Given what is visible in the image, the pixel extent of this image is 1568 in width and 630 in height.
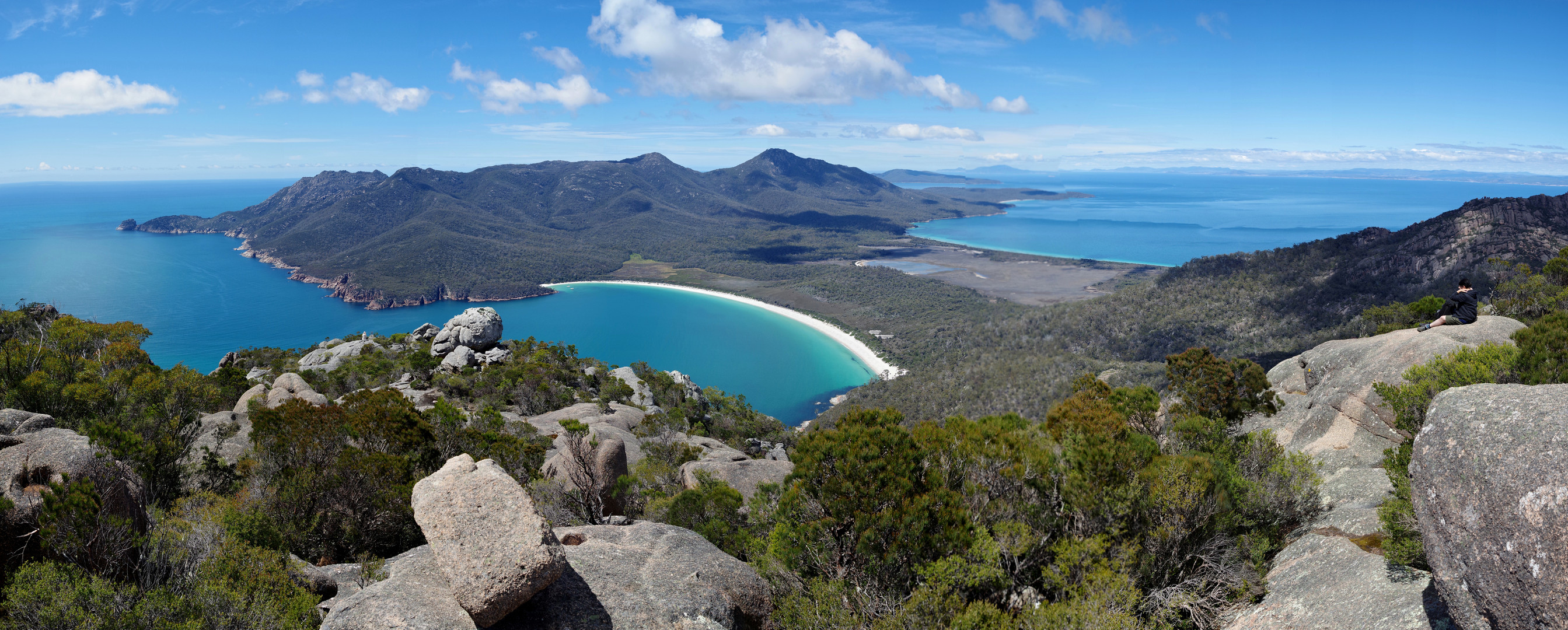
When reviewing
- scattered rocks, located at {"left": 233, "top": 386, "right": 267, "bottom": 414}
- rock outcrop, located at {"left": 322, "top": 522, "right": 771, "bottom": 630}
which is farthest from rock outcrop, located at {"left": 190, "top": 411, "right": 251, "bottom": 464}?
rock outcrop, located at {"left": 322, "top": 522, "right": 771, "bottom": 630}

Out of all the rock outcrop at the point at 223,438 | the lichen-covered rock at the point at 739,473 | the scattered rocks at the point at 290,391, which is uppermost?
the rock outcrop at the point at 223,438

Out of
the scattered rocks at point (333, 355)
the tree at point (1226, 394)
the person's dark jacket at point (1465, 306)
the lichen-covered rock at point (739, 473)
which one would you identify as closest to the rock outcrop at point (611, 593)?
the lichen-covered rock at point (739, 473)

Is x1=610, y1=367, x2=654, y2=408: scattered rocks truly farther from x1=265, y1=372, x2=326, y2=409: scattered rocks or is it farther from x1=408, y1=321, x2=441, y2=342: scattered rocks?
x1=408, y1=321, x2=441, y2=342: scattered rocks

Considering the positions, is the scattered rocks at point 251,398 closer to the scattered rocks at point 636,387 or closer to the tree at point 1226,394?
the scattered rocks at point 636,387

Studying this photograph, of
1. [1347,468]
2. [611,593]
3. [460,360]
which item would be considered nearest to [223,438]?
[611,593]

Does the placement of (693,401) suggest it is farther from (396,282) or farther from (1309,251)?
(396,282)

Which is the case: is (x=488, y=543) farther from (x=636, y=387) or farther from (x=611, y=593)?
(x=636, y=387)
